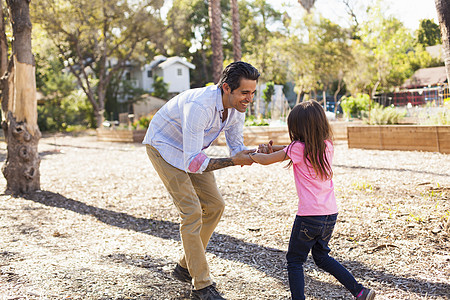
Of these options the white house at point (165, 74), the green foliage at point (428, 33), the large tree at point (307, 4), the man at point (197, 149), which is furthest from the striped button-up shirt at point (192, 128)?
the green foliage at point (428, 33)

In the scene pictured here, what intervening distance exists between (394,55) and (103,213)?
92.8 ft

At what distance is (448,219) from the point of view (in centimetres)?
419

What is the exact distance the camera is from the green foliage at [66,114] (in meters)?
29.9

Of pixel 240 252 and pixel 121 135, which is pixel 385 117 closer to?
pixel 240 252

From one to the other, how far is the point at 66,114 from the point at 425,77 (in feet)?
102

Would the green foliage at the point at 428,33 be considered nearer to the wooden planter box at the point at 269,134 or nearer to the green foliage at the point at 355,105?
the green foliage at the point at 355,105

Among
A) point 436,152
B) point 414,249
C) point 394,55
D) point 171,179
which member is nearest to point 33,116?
point 171,179

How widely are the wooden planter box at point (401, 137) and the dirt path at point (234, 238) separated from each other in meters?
1.54

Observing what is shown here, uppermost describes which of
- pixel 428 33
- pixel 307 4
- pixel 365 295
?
pixel 428 33

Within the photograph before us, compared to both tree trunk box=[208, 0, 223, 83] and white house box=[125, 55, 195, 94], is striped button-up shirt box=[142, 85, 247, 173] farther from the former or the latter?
white house box=[125, 55, 195, 94]

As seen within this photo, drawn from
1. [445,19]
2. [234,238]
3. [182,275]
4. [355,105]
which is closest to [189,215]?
[182,275]

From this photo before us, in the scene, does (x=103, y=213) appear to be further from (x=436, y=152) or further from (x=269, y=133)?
(x=269, y=133)

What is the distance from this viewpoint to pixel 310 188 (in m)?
2.77

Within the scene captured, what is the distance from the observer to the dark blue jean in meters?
2.73
